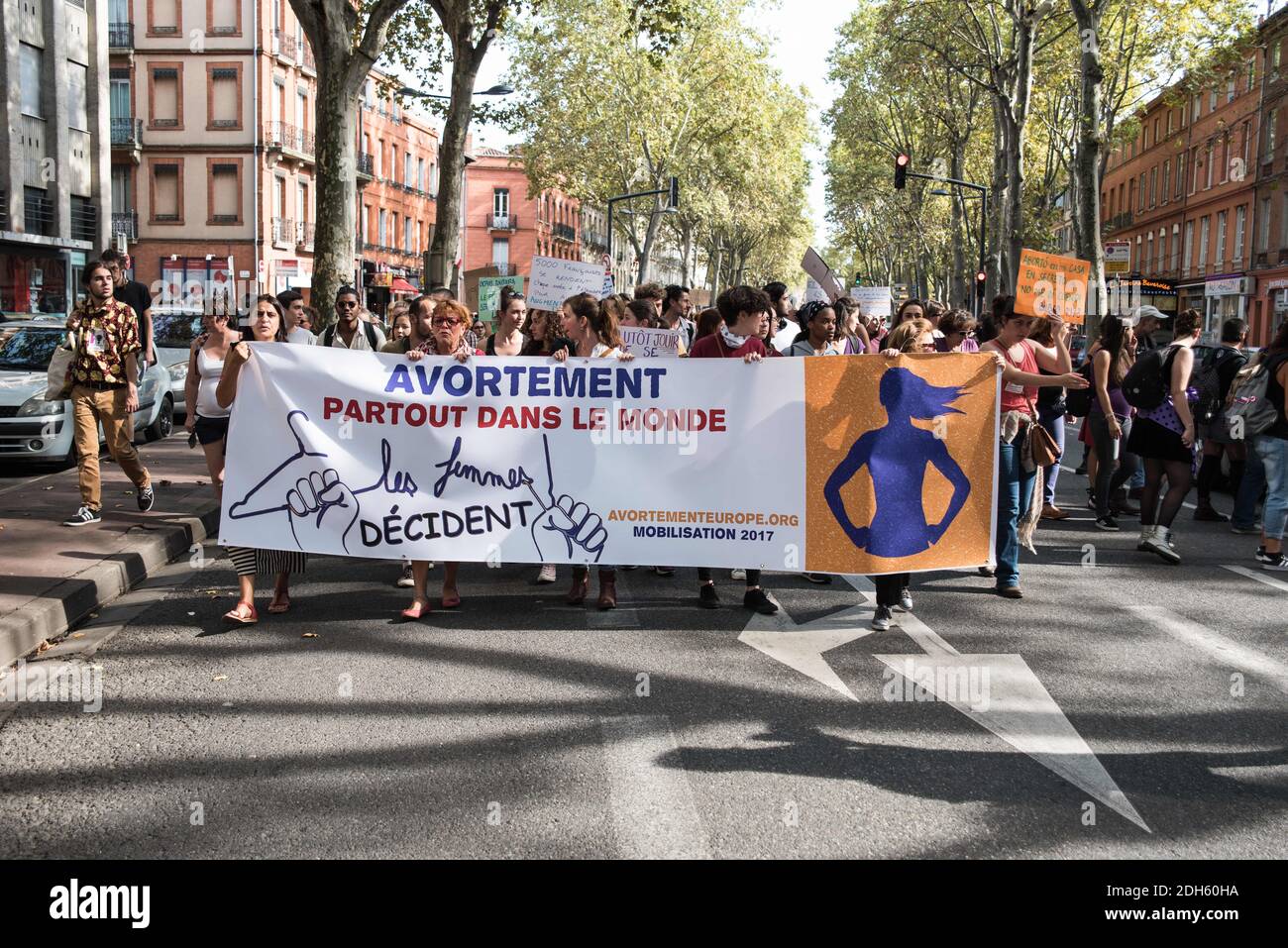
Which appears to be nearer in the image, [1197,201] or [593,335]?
[593,335]

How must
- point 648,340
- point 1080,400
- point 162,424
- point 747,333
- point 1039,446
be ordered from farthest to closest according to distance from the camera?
point 162,424
point 1080,400
point 648,340
point 1039,446
point 747,333

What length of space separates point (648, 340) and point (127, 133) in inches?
1820

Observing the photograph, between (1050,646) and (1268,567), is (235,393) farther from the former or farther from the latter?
(1268,567)

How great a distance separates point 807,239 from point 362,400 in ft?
313

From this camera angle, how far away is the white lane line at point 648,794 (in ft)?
13.5

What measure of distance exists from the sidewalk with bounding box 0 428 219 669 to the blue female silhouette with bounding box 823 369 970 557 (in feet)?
13.6

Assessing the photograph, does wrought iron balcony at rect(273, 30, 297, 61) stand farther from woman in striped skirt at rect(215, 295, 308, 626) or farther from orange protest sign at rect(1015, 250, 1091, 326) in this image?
woman in striped skirt at rect(215, 295, 308, 626)

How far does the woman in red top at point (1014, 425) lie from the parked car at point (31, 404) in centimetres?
886

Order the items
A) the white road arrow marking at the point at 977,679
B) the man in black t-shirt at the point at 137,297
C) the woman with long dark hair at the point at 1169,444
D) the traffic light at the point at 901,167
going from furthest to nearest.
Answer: the traffic light at the point at 901,167 → the man in black t-shirt at the point at 137,297 → the woman with long dark hair at the point at 1169,444 → the white road arrow marking at the point at 977,679

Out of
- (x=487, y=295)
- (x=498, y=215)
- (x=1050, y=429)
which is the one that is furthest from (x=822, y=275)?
(x=498, y=215)

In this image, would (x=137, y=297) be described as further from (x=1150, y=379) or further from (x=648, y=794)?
(x=648, y=794)

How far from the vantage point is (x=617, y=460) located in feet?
24.4

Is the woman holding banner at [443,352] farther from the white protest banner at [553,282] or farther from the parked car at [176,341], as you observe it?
the parked car at [176,341]

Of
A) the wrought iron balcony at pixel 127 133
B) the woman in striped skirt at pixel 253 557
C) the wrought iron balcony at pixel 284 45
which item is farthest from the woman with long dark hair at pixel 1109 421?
the wrought iron balcony at pixel 127 133
